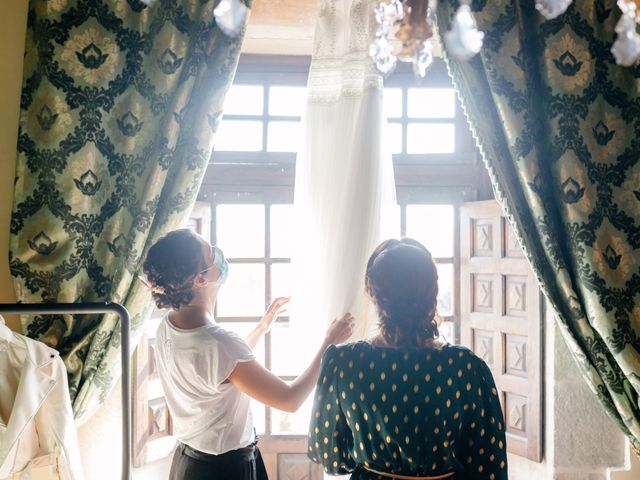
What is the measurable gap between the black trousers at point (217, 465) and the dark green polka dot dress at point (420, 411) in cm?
39

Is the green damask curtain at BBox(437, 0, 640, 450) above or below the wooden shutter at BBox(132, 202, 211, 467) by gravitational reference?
above

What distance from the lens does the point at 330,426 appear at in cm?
172

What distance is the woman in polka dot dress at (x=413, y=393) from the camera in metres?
1.62

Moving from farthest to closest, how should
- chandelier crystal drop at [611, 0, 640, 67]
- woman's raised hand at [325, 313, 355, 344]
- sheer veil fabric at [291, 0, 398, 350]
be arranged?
sheer veil fabric at [291, 0, 398, 350] < woman's raised hand at [325, 313, 355, 344] < chandelier crystal drop at [611, 0, 640, 67]

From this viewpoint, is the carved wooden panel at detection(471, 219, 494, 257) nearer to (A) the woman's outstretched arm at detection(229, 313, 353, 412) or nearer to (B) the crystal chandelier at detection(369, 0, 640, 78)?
(A) the woman's outstretched arm at detection(229, 313, 353, 412)

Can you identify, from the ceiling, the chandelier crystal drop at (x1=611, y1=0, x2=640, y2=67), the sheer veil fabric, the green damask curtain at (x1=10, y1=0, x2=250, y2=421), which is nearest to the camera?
the chandelier crystal drop at (x1=611, y1=0, x2=640, y2=67)

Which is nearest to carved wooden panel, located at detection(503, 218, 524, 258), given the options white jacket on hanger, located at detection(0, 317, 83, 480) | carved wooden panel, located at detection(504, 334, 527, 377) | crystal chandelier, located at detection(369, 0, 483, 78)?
carved wooden panel, located at detection(504, 334, 527, 377)

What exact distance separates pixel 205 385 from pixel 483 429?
786 mm

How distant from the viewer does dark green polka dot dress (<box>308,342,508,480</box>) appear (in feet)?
5.30

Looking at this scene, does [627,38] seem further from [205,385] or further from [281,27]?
[205,385]

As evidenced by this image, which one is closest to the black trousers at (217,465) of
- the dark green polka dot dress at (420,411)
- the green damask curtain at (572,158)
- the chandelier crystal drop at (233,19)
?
the dark green polka dot dress at (420,411)

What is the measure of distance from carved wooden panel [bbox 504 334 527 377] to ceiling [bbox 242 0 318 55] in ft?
5.03

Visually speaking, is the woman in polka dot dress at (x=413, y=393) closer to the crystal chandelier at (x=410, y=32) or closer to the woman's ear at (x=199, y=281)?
the woman's ear at (x=199, y=281)

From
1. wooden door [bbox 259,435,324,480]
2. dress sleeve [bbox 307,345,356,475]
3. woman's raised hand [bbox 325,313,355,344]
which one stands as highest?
woman's raised hand [bbox 325,313,355,344]
